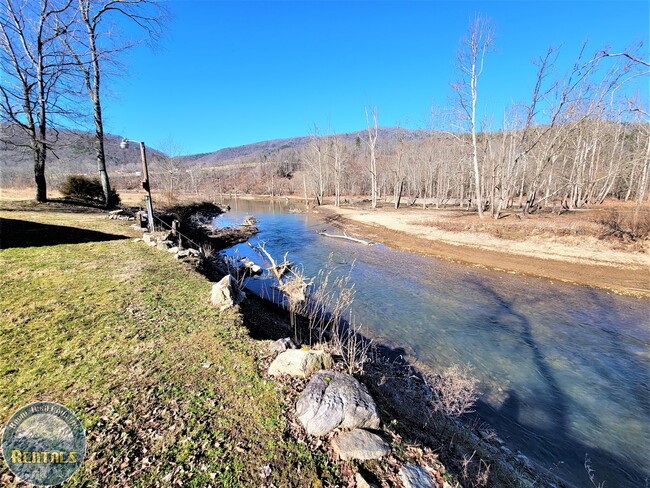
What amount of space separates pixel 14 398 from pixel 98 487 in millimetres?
1649

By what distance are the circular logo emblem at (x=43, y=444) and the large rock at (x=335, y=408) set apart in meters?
1.99

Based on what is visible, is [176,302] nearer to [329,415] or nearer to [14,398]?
[14,398]

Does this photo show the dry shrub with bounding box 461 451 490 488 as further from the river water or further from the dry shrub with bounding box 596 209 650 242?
the dry shrub with bounding box 596 209 650 242

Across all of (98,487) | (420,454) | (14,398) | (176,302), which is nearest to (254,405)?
(98,487)

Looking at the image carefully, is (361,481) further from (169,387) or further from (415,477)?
(169,387)

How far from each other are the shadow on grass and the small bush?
358 inches

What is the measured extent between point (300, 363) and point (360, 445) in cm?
126

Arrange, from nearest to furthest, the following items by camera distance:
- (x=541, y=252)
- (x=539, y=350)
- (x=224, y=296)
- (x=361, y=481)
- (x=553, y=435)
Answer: (x=361, y=481)
(x=553, y=435)
(x=224, y=296)
(x=539, y=350)
(x=541, y=252)

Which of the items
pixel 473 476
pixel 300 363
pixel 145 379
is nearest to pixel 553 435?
pixel 473 476

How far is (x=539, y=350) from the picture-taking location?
253 inches

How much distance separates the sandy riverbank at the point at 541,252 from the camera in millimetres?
10656

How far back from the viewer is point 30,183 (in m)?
28.5

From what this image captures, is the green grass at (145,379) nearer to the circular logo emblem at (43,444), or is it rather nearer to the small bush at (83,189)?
the circular logo emblem at (43,444)

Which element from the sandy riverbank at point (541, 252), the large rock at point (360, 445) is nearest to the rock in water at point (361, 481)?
the large rock at point (360, 445)
